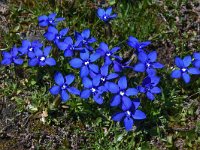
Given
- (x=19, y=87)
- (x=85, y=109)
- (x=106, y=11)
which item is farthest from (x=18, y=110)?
(x=106, y=11)

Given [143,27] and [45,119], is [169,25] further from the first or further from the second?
[45,119]

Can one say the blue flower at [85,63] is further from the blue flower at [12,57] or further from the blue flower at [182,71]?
the blue flower at [182,71]

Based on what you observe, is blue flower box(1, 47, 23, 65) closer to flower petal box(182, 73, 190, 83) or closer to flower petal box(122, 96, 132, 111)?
flower petal box(122, 96, 132, 111)

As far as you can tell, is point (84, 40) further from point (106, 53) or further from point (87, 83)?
point (87, 83)

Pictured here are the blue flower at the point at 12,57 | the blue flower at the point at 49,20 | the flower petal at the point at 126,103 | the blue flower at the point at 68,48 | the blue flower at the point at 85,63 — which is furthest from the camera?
the blue flower at the point at 49,20

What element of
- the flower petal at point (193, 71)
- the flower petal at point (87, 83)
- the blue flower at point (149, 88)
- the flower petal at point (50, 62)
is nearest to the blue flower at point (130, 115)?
the blue flower at point (149, 88)

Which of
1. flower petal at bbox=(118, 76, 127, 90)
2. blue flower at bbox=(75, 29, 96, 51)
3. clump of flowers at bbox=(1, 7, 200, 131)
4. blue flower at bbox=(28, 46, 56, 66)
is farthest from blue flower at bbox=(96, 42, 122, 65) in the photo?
blue flower at bbox=(28, 46, 56, 66)

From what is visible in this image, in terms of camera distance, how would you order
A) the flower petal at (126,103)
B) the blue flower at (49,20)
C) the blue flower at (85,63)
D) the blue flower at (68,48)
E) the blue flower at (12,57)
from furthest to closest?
the blue flower at (49,20) < the blue flower at (12,57) < the blue flower at (68,48) < the blue flower at (85,63) < the flower petal at (126,103)
